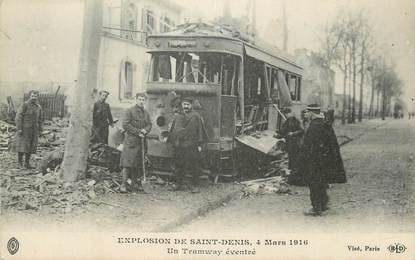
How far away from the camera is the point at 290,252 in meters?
5.46

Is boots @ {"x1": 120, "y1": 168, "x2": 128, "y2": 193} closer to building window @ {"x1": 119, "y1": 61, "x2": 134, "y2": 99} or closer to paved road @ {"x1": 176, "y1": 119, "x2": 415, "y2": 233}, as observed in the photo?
paved road @ {"x1": 176, "y1": 119, "x2": 415, "y2": 233}

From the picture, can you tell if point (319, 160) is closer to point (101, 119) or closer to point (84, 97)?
point (84, 97)

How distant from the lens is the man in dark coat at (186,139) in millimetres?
6949

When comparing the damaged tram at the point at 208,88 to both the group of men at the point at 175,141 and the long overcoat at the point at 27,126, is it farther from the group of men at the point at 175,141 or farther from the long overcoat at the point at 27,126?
the long overcoat at the point at 27,126

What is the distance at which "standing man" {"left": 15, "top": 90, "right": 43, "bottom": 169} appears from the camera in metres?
7.66

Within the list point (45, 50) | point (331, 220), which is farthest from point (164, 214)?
point (45, 50)

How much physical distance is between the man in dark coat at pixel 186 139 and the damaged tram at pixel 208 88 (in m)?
0.35

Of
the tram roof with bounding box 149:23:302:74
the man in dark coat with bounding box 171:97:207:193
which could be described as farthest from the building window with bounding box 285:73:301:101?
the man in dark coat with bounding box 171:97:207:193

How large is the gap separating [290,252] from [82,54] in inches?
147

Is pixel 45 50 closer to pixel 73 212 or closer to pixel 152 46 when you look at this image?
pixel 152 46

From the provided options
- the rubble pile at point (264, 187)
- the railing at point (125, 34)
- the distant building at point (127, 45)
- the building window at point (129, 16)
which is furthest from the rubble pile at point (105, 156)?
the railing at point (125, 34)

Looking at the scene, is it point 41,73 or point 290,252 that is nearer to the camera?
point 290,252

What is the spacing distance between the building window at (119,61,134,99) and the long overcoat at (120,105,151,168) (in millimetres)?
8803

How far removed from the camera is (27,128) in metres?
7.81
